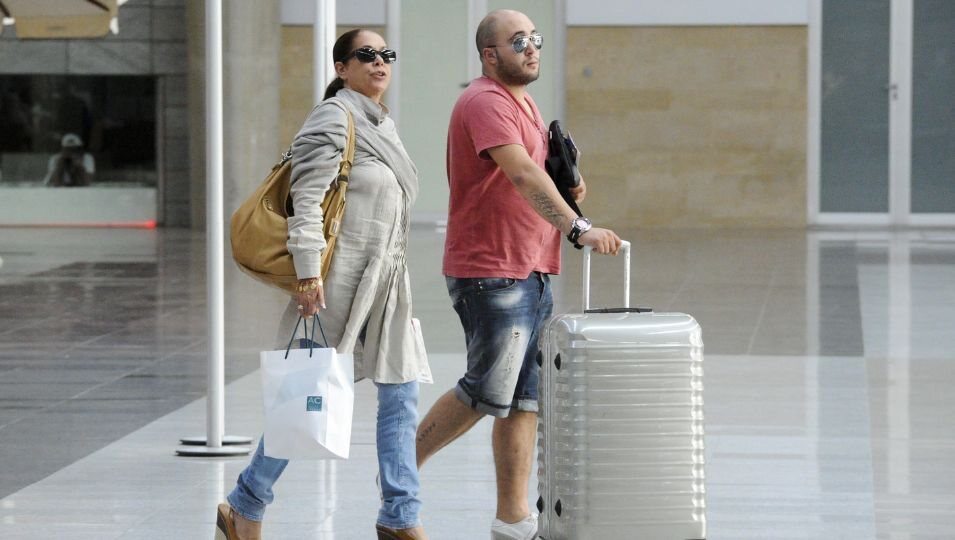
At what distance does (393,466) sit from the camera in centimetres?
545

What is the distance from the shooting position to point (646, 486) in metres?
5.00

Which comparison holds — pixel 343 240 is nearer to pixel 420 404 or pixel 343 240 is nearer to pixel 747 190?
pixel 420 404

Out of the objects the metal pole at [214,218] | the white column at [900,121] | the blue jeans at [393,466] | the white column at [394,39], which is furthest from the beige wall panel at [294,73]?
the blue jeans at [393,466]

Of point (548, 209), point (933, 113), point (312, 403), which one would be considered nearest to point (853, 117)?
point (933, 113)

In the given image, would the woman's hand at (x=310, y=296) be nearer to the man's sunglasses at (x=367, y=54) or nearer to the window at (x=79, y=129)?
the man's sunglasses at (x=367, y=54)

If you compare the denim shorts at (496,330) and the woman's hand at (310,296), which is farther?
the denim shorts at (496,330)

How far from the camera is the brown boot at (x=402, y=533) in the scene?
5.45 metres

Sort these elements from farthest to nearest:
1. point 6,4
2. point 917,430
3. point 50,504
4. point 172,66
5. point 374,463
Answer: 1. point 172,66
2. point 6,4
3. point 917,430
4. point 374,463
5. point 50,504

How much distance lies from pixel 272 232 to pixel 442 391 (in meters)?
4.24

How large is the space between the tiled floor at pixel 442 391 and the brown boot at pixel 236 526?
44 cm

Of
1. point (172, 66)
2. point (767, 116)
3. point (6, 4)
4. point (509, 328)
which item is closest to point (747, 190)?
point (767, 116)

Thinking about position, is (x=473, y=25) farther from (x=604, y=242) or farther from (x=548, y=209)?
(x=604, y=242)

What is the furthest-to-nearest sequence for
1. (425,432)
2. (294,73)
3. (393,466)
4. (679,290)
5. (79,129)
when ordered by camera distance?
(79,129), (294,73), (679,290), (425,432), (393,466)

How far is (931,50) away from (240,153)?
31.9ft
